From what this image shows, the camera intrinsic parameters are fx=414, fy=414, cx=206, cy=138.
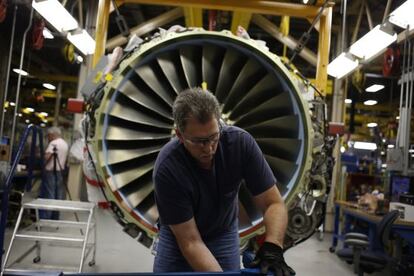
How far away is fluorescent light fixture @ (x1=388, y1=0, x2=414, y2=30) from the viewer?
13.5 feet

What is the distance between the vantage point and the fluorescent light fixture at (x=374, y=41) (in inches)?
189

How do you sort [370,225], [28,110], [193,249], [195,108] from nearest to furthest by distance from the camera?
1. [195,108]
2. [193,249]
3. [370,225]
4. [28,110]

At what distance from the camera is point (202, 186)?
184cm

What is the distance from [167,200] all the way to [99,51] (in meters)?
1.44

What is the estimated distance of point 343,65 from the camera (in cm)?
612

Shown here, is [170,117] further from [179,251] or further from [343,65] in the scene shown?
[343,65]

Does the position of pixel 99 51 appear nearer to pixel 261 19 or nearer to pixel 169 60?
pixel 169 60

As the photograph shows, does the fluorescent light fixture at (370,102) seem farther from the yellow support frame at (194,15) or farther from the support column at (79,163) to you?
the yellow support frame at (194,15)

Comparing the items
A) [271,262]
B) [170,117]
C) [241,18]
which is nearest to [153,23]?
[241,18]

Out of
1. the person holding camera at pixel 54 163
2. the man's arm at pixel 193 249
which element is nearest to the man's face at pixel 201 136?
the man's arm at pixel 193 249

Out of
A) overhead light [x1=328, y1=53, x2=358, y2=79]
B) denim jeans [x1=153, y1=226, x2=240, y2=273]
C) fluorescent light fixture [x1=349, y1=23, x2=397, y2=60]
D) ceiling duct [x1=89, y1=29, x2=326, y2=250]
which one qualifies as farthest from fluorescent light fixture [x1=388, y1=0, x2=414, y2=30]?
denim jeans [x1=153, y1=226, x2=240, y2=273]

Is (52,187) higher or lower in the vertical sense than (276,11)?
lower

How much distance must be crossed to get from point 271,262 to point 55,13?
180 inches

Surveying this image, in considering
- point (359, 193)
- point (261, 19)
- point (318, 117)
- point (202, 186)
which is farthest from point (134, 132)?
point (359, 193)
